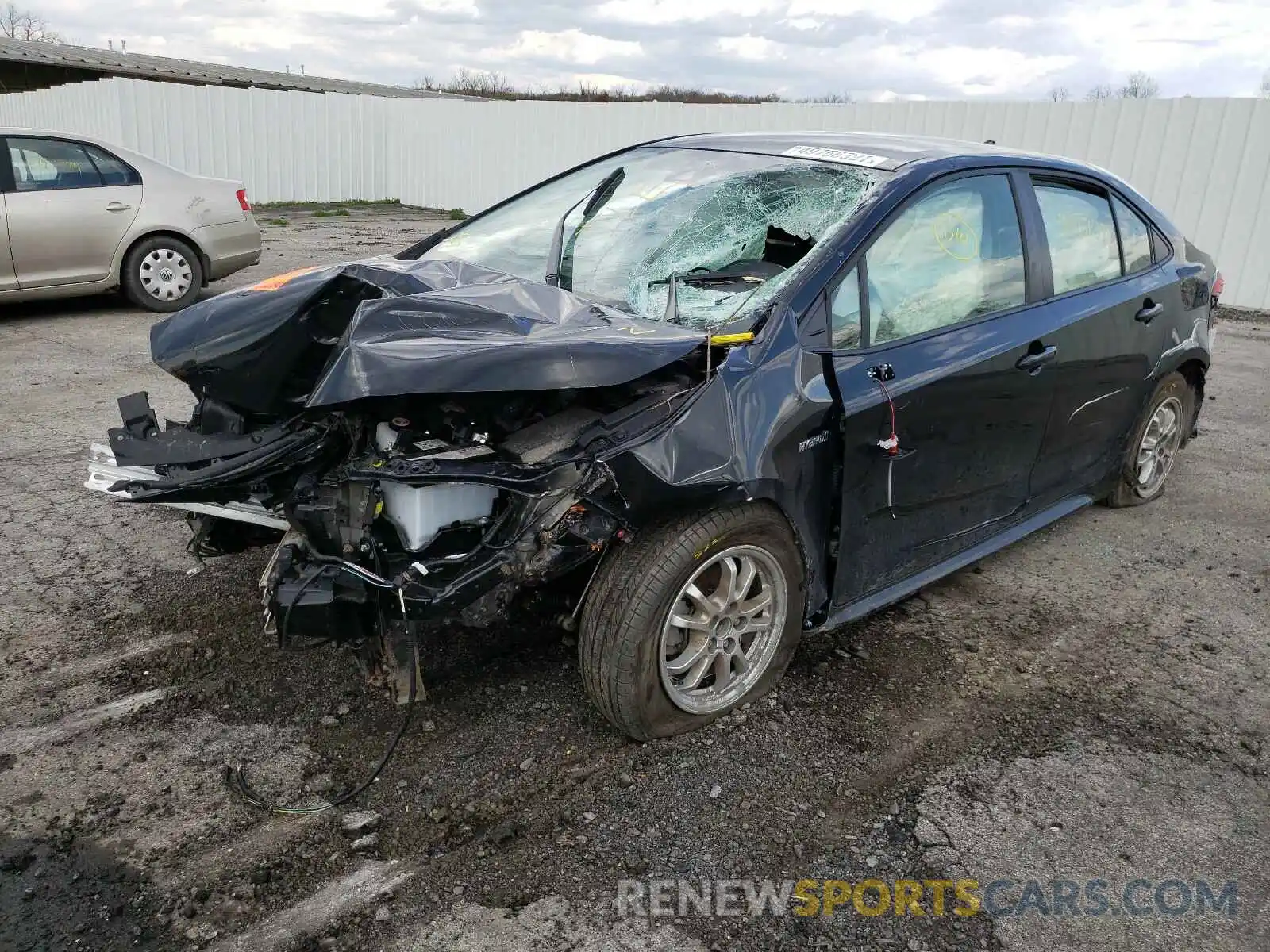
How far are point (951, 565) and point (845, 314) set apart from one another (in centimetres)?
110

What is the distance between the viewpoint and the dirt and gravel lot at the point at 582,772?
7.27 ft

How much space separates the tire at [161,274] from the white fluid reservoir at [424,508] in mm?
6954

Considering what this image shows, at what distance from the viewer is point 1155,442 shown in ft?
15.5

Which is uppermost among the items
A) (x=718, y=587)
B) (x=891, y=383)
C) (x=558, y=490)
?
(x=891, y=383)

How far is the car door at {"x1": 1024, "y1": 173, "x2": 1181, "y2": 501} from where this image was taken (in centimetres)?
366

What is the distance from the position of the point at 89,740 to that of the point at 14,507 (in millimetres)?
2047

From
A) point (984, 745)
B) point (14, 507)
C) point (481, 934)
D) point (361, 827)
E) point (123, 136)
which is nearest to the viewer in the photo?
point (481, 934)

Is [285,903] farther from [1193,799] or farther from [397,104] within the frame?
[397,104]

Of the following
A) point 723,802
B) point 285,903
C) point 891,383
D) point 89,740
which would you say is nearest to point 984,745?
point 723,802

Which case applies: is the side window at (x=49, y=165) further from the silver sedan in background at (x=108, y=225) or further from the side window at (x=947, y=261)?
the side window at (x=947, y=261)

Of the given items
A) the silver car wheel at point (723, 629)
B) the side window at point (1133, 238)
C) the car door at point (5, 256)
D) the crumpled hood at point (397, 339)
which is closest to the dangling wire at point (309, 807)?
the crumpled hood at point (397, 339)

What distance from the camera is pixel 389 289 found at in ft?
9.84

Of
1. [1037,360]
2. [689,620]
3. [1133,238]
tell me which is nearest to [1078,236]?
[1133,238]

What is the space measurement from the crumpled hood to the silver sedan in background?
18.6ft
